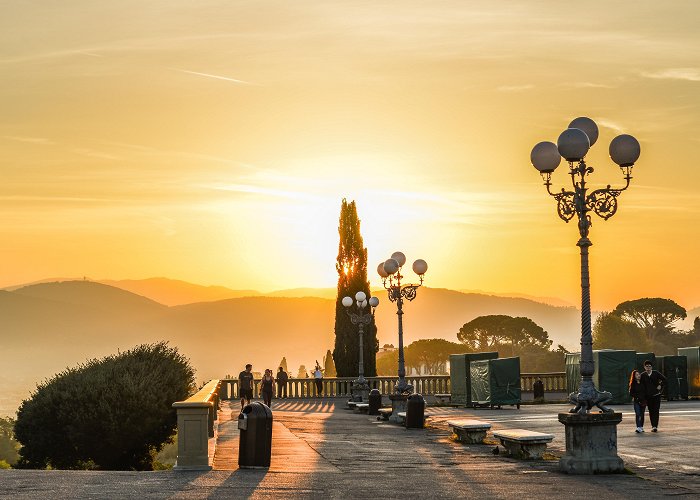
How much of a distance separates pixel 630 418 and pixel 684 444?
821cm

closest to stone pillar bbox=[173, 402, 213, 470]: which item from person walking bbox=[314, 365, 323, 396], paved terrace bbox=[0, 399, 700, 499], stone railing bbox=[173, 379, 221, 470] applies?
stone railing bbox=[173, 379, 221, 470]

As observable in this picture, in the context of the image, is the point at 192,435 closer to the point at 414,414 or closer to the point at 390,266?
the point at 414,414

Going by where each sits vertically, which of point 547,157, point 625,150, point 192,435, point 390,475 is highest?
point 625,150

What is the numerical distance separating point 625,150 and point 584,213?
1.49 metres

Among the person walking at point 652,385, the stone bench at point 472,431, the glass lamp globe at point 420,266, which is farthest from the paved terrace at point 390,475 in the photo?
the glass lamp globe at point 420,266

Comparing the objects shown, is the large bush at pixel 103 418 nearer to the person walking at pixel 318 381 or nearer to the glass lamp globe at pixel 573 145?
the person walking at pixel 318 381

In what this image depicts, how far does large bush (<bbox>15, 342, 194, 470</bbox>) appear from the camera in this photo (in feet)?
103

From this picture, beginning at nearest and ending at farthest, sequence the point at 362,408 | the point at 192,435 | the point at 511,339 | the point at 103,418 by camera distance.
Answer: the point at 192,435 → the point at 103,418 → the point at 362,408 → the point at 511,339

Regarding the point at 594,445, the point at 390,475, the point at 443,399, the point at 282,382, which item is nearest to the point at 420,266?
the point at 443,399

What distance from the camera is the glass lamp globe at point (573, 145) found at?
16828 mm

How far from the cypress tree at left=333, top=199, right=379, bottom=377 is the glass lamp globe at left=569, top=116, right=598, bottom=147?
4090cm

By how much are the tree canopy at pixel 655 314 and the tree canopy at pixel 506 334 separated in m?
13.0

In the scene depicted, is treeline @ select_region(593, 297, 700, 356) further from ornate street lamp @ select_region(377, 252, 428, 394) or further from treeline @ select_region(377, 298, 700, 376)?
ornate street lamp @ select_region(377, 252, 428, 394)

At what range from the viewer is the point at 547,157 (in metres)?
17.5
